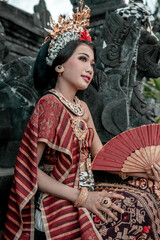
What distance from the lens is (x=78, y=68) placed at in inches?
75.8

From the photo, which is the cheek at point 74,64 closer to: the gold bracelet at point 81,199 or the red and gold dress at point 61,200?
the red and gold dress at point 61,200

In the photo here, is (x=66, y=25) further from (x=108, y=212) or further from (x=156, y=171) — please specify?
(x=108, y=212)

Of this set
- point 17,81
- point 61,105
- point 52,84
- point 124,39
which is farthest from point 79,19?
point 124,39

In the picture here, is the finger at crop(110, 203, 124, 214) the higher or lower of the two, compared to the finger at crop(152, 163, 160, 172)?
lower

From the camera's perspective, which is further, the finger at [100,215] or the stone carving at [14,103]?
the stone carving at [14,103]

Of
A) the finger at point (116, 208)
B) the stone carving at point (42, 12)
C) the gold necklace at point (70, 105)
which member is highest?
the stone carving at point (42, 12)

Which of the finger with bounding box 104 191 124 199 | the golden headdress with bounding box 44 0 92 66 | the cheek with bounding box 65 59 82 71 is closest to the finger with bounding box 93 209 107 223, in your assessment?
the finger with bounding box 104 191 124 199

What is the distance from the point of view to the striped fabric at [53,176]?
5.34 feet

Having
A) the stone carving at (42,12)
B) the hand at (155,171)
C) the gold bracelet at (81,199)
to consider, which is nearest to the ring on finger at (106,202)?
the gold bracelet at (81,199)

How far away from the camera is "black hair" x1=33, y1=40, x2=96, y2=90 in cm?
194

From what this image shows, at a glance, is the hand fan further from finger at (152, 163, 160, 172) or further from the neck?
the neck

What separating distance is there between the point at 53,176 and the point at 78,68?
0.79m

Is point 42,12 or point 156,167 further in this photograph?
point 42,12

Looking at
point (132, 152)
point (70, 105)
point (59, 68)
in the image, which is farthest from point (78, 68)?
point (132, 152)
